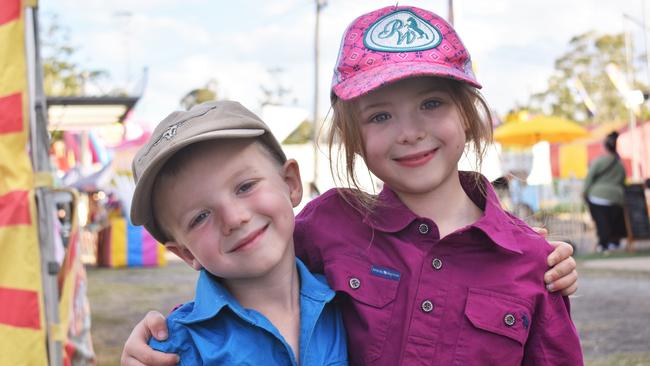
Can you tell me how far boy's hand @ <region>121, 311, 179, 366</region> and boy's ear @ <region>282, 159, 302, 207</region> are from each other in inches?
15.0

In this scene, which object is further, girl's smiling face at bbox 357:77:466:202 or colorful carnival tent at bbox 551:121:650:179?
colorful carnival tent at bbox 551:121:650:179

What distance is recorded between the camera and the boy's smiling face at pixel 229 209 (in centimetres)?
168

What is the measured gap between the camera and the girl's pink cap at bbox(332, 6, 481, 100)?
6.01 ft

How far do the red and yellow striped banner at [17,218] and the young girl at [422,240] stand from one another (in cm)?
152

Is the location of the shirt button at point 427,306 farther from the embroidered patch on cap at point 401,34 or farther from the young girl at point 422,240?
the embroidered patch on cap at point 401,34

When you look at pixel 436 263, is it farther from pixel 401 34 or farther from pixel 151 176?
pixel 151 176

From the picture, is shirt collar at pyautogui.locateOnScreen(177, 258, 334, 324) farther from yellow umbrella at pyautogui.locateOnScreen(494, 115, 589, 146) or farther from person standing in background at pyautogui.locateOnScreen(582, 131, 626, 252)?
yellow umbrella at pyautogui.locateOnScreen(494, 115, 589, 146)

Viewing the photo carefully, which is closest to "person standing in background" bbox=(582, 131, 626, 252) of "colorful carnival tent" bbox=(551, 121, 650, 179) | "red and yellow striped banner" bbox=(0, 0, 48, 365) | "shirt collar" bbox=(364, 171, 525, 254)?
"colorful carnival tent" bbox=(551, 121, 650, 179)

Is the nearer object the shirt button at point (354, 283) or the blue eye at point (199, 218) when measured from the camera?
the blue eye at point (199, 218)

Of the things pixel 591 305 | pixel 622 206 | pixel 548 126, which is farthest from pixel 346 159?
pixel 548 126

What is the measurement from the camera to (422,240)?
1.89m

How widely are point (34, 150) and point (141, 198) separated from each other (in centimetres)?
186

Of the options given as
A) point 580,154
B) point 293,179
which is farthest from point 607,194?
point 293,179

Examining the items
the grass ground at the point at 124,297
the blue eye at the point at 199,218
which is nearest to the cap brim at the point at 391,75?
the blue eye at the point at 199,218
